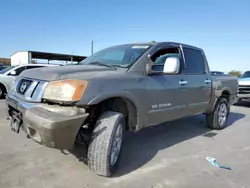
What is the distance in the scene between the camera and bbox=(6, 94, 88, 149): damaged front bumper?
2.54 meters

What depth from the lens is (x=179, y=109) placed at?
14.4ft

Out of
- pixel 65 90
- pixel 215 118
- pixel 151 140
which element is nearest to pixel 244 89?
pixel 215 118

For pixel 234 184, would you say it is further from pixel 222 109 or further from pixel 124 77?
pixel 222 109

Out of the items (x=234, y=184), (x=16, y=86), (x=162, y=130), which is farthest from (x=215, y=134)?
(x=16, y=86)

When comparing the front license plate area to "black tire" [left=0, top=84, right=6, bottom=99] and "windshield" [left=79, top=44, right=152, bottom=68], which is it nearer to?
"windshield" [left=79, top=44, right=152, bottom=68]

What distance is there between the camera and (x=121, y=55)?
161 inches

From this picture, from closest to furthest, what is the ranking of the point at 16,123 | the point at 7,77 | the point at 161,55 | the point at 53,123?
1. the point at 53,123
2. the point at 16,123
3. the point at 161,55
4. the point at 7,77

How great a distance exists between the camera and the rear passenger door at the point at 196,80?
15.3ft

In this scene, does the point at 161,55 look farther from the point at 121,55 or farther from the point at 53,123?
the point at 53,123

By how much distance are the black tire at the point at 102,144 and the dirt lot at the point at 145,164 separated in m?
0.15

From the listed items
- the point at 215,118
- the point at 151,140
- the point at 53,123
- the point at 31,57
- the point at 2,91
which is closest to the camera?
the point at 53,123

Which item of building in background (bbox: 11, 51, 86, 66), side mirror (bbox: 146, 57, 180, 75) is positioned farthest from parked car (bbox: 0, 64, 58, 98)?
building in background (bbox: 11, 51, 86, 66)

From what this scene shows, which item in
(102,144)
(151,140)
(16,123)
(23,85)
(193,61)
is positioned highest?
(193,61)

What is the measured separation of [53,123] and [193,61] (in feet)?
11.3
